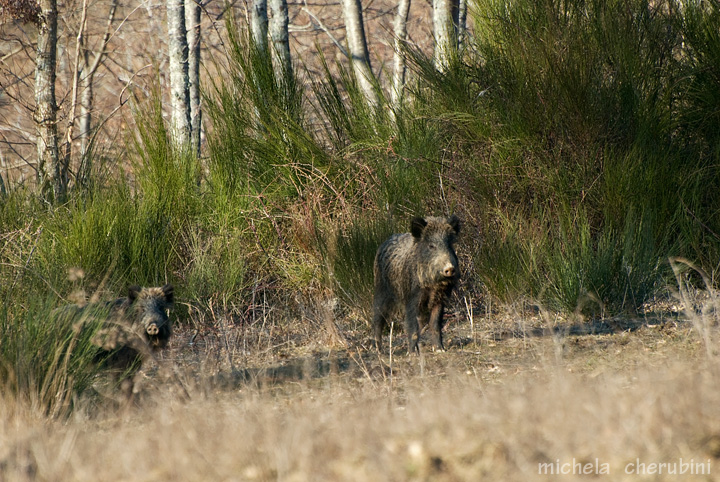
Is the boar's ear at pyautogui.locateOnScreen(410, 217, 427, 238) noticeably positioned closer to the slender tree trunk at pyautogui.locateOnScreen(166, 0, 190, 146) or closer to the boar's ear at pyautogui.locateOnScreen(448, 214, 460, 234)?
the boar's ear at pyautogui.locateOnScreen(448, 214, 460, 234)

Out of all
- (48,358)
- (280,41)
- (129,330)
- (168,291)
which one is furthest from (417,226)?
(280,41)

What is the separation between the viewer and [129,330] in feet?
15.6

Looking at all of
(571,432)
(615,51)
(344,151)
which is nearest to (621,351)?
(571,432)

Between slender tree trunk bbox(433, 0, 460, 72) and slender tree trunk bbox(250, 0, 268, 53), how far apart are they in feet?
6.27

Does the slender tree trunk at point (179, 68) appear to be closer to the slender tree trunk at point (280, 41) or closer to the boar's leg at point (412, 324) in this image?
the slender tree trunk at point (280, 41)

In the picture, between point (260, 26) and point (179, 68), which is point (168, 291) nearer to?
point (260, 26)

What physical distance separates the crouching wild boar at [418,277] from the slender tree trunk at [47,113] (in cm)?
386

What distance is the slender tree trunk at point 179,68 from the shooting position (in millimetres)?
9625

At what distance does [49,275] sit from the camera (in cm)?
634

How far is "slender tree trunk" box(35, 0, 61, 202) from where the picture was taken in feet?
27.1

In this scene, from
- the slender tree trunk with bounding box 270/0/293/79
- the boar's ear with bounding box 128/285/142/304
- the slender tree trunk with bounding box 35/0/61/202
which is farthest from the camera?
the slender tree trunk with bounding box 270/0/293/79

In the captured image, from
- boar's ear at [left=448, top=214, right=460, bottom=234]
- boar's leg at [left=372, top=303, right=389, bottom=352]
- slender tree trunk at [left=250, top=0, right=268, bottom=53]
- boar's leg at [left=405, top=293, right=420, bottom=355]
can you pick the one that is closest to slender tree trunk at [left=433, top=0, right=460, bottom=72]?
slender tree trunk at [left=250, top=0, right=268, bottom=53]

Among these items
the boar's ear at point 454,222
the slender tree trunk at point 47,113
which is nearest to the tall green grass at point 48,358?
the boar's ear at point 454,222

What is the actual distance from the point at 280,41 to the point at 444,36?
7.39 ft
